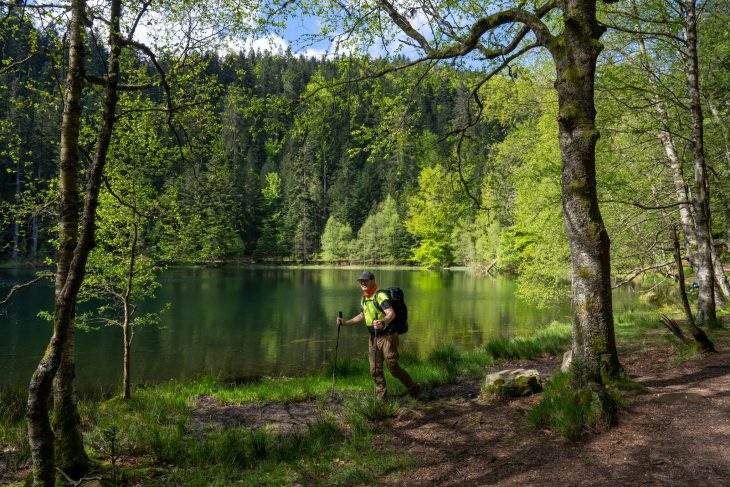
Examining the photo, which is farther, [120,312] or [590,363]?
[120,312]

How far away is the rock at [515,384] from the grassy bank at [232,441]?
0.65 meters

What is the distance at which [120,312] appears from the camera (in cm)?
2625

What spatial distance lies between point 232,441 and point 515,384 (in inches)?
152

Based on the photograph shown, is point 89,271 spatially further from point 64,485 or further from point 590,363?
point 590,363

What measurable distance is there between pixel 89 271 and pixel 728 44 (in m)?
15.5

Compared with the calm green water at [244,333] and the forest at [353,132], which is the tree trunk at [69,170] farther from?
the calm green water at [244,333]

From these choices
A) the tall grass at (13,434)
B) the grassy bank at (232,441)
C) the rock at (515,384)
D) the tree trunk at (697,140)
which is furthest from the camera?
the tree trunk at (697,140)

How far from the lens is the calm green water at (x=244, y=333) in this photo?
1486 cm

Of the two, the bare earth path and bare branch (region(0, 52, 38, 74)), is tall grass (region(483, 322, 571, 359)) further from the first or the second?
bare branch (region(0, 52, 38, 74))

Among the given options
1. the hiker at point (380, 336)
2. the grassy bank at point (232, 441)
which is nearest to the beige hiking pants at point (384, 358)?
the hiker at point (380, 336)

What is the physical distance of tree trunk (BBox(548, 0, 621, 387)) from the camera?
5.44 metres

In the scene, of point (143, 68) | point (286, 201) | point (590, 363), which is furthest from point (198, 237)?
point (286, 201)

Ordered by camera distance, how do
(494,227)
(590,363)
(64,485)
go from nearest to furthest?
(64,485) < (590,363) < (494,227)

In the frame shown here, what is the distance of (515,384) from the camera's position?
20.8 ft
